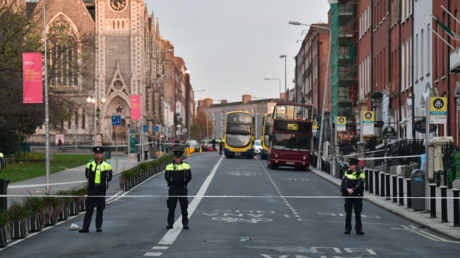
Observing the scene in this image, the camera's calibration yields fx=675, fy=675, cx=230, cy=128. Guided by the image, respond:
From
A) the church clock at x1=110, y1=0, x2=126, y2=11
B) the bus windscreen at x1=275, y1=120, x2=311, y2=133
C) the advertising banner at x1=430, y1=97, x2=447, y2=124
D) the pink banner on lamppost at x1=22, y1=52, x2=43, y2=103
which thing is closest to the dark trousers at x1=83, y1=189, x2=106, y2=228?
the advertising banner at x1=430, y1=97, x2=447, y2=124

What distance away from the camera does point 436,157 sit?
25797 millimetres

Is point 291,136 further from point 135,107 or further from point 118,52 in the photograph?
point 118,52

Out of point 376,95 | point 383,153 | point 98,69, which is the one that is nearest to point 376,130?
point 376,95

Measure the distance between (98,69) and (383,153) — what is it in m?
55.8

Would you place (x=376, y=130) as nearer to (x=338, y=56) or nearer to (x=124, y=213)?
(x=338, y=56)

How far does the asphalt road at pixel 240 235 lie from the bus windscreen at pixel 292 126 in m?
22.3

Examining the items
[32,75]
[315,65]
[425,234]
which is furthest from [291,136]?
[315,65]

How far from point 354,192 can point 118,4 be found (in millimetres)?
74783

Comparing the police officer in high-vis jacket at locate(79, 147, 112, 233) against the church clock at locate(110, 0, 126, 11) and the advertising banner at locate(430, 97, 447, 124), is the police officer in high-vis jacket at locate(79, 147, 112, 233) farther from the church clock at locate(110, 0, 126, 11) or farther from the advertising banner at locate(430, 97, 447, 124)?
the church clock at locate(110, 0, 126, 11)

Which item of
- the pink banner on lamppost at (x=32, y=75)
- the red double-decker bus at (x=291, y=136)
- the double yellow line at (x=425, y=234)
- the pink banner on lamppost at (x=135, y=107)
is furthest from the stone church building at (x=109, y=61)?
the double yellow line at (x=425, y=234)

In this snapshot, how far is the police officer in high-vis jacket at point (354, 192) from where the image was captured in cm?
1312

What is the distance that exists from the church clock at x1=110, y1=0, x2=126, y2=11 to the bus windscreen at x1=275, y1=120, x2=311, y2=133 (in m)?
46.8

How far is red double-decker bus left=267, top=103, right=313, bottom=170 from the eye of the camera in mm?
42450

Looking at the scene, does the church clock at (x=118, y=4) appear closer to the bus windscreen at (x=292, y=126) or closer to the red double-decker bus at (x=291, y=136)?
the red double-decker bus at (x=291, y=136)
